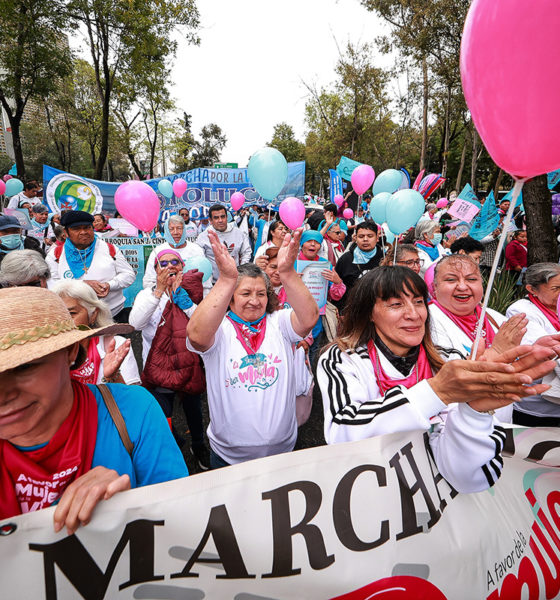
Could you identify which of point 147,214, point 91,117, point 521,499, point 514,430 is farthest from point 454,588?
point 91,117

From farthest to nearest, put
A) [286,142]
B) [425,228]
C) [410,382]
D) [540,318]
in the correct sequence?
[286,142], [425,228], [540,318], [410,382]

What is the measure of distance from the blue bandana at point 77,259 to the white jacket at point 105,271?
0.04 m

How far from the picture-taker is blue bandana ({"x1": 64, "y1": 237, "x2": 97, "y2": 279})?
396 centimetres

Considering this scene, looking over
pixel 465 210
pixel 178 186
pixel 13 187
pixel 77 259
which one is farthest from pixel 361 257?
pixel 13 187

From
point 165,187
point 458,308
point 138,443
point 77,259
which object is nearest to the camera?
point 138,443

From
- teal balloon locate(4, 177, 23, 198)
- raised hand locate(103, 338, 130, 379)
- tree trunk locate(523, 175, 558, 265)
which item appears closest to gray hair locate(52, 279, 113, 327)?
raised hand locate(103, 338, 130, 379)

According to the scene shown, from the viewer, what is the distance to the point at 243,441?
7.08 feet

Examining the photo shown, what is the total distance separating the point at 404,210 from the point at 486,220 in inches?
113

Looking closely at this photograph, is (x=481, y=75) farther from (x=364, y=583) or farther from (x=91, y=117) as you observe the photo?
(x=91, y=117)

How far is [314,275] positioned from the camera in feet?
12.4

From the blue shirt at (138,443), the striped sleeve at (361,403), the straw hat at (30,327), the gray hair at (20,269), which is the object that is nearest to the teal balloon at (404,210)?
the striped sleeve at (361,403)

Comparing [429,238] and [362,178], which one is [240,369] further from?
[362,178]

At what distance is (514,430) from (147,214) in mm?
3539

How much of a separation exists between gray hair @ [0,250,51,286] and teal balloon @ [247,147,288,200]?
2.34 meters
